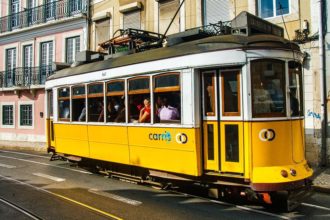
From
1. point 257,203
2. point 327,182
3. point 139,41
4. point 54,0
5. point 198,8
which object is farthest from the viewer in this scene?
point 54,0

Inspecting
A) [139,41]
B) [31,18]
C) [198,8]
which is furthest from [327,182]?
[31,18]

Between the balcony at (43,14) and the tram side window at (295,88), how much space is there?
16.2m

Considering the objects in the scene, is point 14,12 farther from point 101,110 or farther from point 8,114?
point 101,110

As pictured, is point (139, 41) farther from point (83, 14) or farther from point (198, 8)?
point (83, 14)

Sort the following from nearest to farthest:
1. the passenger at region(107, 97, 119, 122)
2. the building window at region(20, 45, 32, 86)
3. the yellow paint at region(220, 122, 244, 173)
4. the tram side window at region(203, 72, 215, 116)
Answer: the yellow paint at region(220, 122, 244, 173)
the tram side window at region(203, 72, 215, 116)
the passenger at region(107, 97, 119, 122)
the building window at region(20, 45, 32, 86)

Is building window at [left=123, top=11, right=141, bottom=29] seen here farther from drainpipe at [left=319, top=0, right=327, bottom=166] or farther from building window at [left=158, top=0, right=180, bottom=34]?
drainpipe at [left=319, top=0, right=327, bottom=166]

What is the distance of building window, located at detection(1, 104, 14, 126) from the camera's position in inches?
1051

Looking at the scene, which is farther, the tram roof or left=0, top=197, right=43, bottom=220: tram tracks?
the tram roof

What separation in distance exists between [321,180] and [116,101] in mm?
Answer: 5689

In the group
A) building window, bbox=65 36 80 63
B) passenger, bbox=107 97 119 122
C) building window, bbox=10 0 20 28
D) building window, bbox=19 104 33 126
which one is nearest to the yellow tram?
passenger, bbox=107 97 119 122

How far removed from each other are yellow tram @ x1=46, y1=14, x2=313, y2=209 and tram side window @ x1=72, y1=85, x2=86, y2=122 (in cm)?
217

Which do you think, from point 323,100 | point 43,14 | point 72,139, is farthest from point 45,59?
point 323,100

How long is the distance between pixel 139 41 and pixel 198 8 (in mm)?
5264

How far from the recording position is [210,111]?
7891mm
